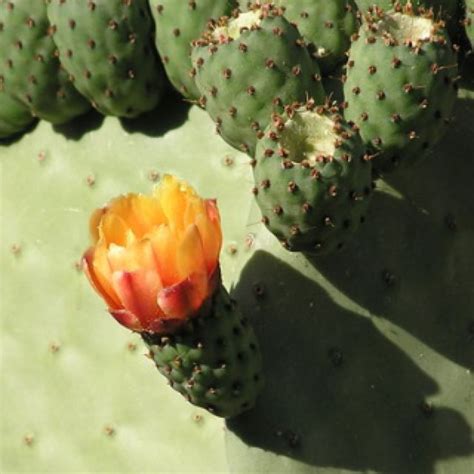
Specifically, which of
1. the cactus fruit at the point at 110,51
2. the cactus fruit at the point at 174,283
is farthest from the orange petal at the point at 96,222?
the cactus fruit at the point at 110,51

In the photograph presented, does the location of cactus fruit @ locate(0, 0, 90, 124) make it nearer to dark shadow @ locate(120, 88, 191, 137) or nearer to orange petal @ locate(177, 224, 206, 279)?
dark shadow @ locate(120, 88, 191, 137)

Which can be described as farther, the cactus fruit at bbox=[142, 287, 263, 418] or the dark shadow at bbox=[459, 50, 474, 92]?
the dark shadow at bbox=[459, 50, 474, 92]

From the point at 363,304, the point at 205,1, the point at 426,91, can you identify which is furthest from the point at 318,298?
the point at 205,1

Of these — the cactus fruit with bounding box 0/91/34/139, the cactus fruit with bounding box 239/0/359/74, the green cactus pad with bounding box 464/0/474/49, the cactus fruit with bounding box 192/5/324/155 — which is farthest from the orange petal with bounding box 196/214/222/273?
the cactus fruit with bounding box 0/91/34/139

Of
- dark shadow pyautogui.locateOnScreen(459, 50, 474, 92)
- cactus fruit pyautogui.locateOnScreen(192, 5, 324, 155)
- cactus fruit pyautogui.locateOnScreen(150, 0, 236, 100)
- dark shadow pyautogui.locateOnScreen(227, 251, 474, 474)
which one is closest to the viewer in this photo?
cactus fruit pyautogui.locateOnScreen(192, 5, 324, 155)

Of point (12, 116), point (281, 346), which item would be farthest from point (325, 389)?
point (12, 116)

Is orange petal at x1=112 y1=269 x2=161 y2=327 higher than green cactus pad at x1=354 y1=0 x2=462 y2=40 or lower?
lower
